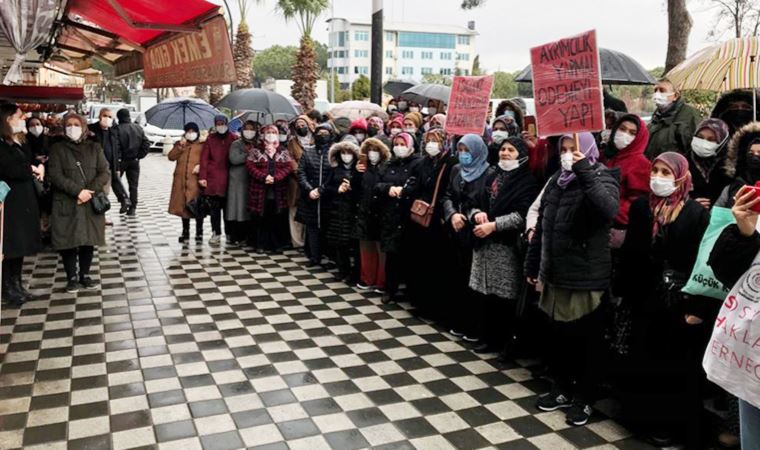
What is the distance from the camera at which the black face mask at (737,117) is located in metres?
4.98

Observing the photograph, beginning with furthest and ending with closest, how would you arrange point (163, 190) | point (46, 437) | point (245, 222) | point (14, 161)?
point (163, 190) < point (245, 222) < point (14, 161) < point (46, 437)

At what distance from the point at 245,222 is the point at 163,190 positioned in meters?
6.84

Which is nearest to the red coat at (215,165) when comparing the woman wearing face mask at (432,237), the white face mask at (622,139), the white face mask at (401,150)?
the white face mask at (401,150)

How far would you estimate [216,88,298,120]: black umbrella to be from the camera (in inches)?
376

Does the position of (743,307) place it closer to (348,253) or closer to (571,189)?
(571,189)

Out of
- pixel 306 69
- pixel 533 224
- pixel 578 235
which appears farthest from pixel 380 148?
pixel 306 69

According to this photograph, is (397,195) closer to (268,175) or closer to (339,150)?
(339,150)

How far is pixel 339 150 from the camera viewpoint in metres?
7.43

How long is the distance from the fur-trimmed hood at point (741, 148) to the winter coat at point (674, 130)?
176cm

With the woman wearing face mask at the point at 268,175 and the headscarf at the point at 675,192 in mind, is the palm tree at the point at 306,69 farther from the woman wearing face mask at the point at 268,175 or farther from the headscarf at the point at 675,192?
the headscarf at the point at 675,192

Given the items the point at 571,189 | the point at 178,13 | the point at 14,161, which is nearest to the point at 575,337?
the point at 571,189

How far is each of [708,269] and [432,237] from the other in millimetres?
3044

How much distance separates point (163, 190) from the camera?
15398mm

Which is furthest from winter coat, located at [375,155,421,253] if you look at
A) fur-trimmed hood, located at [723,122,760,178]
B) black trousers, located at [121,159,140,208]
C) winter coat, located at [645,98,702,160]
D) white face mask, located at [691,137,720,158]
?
black trousers, located at [121,159,140,208]
